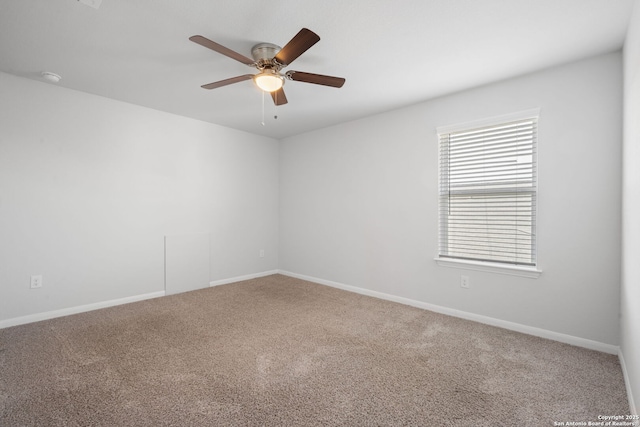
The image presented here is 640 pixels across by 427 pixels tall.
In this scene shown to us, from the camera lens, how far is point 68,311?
3158mm

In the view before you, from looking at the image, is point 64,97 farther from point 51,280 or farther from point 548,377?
point 548,377

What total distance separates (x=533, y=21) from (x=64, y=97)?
429 centimetres

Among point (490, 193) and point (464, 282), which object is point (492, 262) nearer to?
point (464, 282)

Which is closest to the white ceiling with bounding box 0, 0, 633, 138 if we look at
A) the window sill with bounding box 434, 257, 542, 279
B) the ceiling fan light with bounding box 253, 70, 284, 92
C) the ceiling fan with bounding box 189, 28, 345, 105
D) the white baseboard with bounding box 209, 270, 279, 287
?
Answer: the ceiling fan with bounding box 189, 28, 345, 105

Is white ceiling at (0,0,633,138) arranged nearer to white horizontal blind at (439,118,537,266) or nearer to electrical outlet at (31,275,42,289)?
white horizontal blind at (439,118,537,266)

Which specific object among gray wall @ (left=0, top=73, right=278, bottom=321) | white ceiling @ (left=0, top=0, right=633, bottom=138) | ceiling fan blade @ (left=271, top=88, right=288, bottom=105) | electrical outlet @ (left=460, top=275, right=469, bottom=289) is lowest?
electrical outlet @ (left=460, top=275, right=469, bottom=289)

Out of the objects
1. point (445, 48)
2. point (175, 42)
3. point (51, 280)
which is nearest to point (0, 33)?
point (175, 42)

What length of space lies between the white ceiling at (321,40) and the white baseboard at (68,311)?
93.0 inches

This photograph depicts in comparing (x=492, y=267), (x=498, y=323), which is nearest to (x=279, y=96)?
Answer: (x=492, y=267)

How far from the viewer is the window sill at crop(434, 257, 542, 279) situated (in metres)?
2.71

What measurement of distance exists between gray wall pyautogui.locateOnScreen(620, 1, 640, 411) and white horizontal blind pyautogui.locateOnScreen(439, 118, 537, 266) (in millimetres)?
690

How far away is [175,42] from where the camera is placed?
7.39 ft

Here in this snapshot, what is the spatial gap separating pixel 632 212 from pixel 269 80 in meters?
2.58

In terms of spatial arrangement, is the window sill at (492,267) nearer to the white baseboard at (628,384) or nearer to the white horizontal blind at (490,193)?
the white horizontal blind at (490,193)
